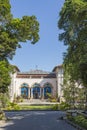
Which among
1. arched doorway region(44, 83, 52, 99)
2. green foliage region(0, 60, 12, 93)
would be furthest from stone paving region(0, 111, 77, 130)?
arched doorway region(44, 83, 52, 99)

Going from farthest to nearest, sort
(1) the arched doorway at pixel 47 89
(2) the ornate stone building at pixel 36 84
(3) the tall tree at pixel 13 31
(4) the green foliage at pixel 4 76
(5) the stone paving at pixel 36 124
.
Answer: (2) the ornate stone building at pixel 36 84
(1) the arched doorway at pixel 47 89
(4) the green foliage at pixel 4 76
(3) the tall tree at pixel 13 31
(5) the stone paving at pixel 36 124

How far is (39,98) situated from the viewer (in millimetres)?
65562

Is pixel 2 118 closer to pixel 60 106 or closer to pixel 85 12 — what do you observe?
pixel 85 12

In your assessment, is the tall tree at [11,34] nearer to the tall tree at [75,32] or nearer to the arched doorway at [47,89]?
the tall tree at [75,32]

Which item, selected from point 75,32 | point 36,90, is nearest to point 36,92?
point 36,90

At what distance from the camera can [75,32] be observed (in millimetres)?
19797

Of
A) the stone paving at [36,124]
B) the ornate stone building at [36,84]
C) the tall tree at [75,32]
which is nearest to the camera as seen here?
the tall tree at [75,32]

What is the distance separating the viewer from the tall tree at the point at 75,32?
17.7 meters

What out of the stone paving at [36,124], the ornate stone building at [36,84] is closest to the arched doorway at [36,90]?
the ornate stone building at [36,84]

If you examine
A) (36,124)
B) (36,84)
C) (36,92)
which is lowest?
(36,124)

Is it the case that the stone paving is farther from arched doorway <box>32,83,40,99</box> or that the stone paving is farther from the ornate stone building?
arched doorway <box>32,83,40,99</box>

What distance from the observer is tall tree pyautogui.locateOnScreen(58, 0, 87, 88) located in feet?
58.2

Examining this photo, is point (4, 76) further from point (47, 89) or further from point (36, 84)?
point (36, 84)

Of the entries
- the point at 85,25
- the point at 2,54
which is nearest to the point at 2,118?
the point at 2,54
